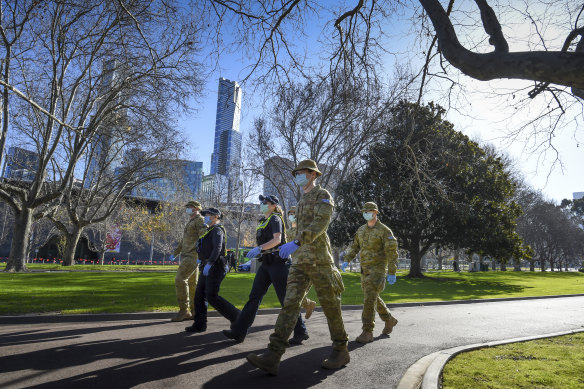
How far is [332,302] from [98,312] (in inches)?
208

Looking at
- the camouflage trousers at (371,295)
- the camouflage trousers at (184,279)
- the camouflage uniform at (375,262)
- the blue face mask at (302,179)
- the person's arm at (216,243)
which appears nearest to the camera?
the blue face mask at (302,179)

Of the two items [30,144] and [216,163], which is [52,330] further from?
[30,144]

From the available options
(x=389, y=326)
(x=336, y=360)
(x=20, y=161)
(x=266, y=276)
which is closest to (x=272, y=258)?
(x=266, y=276)

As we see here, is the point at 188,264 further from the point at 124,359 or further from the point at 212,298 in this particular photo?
the point at 124,359

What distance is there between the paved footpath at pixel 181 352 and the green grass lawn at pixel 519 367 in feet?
1.94

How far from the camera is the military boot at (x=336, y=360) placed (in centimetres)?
409

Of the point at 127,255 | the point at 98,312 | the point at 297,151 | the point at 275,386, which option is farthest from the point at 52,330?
the point at 127,255

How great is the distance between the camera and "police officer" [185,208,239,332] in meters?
5.57

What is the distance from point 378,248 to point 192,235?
351 cm

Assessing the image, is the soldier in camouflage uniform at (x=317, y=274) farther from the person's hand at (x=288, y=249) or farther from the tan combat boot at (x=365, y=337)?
the tan combat boot at (x=365, y=337)

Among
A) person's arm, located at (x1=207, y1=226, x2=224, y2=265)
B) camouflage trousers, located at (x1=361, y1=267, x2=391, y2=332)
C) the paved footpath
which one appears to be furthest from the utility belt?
camouflage trousers, located at (x1=361, y1=267, x2=391, y2=332)

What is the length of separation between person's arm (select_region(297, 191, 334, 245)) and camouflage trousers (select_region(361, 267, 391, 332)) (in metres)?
2.35

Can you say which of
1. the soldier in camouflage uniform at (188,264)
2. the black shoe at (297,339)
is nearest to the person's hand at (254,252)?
the black shoe at (297,339)

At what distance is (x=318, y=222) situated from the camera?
4.08 metres
